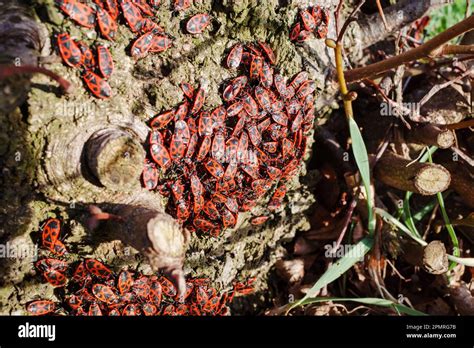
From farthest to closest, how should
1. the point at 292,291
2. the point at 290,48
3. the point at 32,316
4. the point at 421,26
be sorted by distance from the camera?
the point at 421,26 < the point at 292,291 < the point at 290,48 < the point at 32,316

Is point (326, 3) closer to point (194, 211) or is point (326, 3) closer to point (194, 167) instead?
point (194, 167)

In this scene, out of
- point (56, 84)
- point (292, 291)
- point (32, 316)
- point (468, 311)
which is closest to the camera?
point (56, 84)

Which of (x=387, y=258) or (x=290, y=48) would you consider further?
(x=387, y=258)

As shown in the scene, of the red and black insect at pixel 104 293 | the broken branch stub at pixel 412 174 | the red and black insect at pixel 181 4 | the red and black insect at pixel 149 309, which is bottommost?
the red and black insect at pixel 149 309

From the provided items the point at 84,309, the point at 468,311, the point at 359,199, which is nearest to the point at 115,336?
the point at 84,309

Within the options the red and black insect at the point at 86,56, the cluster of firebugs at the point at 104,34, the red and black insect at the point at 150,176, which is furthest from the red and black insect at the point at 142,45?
the red and black insect at the point at 150,176

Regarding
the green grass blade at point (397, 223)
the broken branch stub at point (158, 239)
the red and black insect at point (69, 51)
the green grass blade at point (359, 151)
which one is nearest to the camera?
the broken branch stub at point (158, 239)

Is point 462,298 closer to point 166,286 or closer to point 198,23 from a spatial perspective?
point 166,286

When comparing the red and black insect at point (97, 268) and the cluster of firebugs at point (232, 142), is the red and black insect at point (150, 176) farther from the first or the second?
the red and black insect at point (97, 268)
